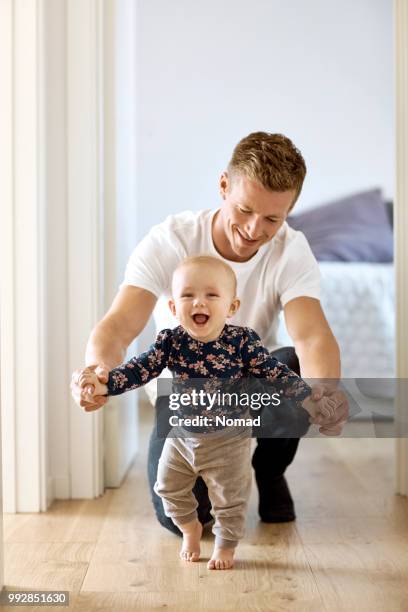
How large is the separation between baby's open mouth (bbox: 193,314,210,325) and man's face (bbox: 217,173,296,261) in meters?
0.26

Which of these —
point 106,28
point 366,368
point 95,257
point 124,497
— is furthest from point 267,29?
point 124,497

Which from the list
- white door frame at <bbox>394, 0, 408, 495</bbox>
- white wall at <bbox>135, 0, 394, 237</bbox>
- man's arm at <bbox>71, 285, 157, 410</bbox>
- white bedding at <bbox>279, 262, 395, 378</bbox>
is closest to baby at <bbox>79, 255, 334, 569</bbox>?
man's arm at <bbox>71, 285, 157, 410</bbox>

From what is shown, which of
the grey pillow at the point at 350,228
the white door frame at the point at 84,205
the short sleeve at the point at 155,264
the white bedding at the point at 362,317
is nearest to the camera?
the short sleeve at the point at 155,264

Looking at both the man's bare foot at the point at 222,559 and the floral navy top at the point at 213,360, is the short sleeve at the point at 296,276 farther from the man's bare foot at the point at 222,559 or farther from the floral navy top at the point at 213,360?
the man's bare foot at the point at 222,559

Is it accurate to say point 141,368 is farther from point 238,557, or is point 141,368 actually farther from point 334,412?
point 238,557

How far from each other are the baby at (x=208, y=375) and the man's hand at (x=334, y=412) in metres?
0.01

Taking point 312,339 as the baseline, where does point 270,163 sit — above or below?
above

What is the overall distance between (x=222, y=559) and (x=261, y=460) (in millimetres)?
452

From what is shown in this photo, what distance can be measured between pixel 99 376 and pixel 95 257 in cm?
81

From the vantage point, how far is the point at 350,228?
4289 mm

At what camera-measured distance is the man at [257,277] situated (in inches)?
66.5

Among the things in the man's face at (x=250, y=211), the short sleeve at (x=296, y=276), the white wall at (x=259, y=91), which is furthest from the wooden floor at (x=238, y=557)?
the white wall at (x=259, y=91)

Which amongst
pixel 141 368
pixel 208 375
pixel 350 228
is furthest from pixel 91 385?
pixel 350 228

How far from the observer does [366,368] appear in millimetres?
3590
